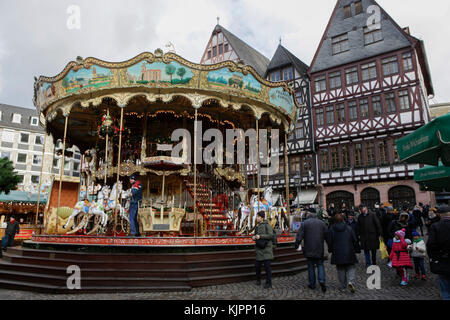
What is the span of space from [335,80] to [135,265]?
24154 millimetres

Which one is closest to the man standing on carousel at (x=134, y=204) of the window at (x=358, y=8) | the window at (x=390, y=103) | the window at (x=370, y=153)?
the window at (x=370, y=153)

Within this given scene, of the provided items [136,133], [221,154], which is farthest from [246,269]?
[136,133]

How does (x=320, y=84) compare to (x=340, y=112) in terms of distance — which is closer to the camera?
(x=340, y=112)

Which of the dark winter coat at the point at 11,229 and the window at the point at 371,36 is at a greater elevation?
the window at the point at 371,36

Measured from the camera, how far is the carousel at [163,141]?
31.1 feet

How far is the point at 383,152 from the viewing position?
24031 millimetres

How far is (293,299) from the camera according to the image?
19.2ft

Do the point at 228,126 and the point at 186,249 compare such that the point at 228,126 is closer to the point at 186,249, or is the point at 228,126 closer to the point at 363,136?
the point at 186,249

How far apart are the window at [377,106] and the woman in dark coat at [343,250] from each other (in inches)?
818

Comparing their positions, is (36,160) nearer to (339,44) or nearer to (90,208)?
(90,208)

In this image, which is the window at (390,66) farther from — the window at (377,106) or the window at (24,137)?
the window at (24,137)

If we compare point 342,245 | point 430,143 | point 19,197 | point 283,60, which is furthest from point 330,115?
point 19,197

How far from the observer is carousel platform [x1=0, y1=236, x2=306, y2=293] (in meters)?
6.88
